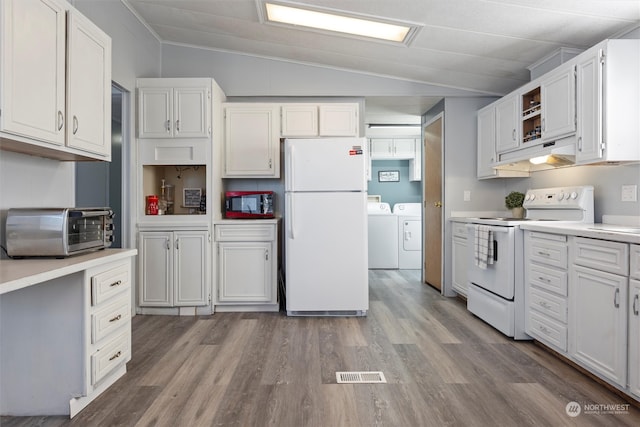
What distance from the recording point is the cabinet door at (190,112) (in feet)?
10.7

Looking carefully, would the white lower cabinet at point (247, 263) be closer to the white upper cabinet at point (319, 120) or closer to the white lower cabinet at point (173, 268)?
the white lower cabinet at point (173, 268)

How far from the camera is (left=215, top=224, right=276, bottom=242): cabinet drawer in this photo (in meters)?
3.35

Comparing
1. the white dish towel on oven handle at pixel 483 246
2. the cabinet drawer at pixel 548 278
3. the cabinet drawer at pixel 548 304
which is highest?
the white dish towel on oven handle at pixel 483 246

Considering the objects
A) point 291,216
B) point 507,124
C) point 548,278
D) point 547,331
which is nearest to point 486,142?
point 507,124

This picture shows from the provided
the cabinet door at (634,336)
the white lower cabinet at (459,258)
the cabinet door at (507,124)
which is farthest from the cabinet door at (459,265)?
the cabinet door at (634,336)

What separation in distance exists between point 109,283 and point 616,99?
10.3 ft

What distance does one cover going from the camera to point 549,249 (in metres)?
2.38

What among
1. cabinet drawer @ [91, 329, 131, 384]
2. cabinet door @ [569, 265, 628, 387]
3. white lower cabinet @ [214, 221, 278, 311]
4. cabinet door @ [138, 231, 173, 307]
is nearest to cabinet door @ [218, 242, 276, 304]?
white lower cabinet @ [214, 221, 278, 311]

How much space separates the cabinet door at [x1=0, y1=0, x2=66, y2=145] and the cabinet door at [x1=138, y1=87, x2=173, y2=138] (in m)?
1.49

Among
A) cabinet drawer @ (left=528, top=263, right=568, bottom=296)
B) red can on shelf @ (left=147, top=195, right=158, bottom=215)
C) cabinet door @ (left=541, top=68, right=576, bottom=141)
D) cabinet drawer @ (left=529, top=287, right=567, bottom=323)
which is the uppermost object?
cabinet door @ (left=541, top=68, right=576, bottom=141)

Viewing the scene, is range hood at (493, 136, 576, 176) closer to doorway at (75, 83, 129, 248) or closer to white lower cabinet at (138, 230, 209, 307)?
white lower cabinet at (138, 230, 209, 307)

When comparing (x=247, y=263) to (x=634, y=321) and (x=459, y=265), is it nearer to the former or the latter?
(x=459, y=265)

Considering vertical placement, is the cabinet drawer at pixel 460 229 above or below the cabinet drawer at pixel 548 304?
above

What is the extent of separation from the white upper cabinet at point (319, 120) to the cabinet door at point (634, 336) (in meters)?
2.55
